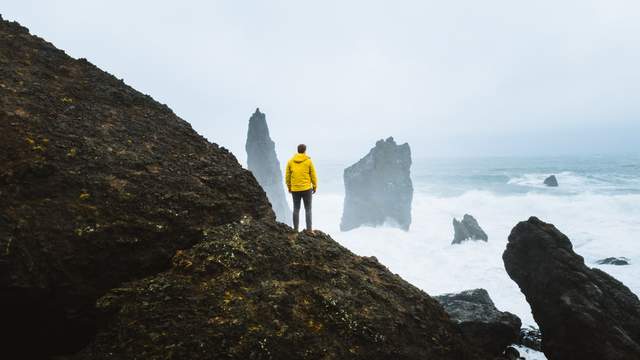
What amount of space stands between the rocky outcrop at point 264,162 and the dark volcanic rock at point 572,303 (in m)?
80.4

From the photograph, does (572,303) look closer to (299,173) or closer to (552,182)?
(299,173)

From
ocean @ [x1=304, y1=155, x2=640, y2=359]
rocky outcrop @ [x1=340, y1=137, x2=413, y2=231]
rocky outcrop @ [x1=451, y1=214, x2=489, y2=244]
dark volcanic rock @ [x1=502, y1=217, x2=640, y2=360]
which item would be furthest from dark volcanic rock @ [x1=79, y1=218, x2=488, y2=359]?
rocky outcrop @ [x1=340, y1=137, x2=413, y2=231]

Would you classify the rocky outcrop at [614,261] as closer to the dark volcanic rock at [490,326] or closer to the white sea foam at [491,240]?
the white sea foam at [491,240]

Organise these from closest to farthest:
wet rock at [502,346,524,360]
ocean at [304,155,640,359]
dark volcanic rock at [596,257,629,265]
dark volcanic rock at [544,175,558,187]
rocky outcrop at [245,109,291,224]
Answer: wet rock at [502,346,524,360]
dark volcanic rock at [596,257,629,265]
ocean at [304,155,640,359]
rocky outcrop at [245,109,291,224]
dark volcanic rock at [544,175,558,187]

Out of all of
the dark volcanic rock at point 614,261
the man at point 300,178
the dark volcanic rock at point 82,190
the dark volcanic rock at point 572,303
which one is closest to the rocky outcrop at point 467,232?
the dark volcanic rock at point 614,261

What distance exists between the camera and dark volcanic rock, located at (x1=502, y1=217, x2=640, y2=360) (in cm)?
943

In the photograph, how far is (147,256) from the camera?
5191 millimetres

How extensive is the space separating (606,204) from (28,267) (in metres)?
95.7

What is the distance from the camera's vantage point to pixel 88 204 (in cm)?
501

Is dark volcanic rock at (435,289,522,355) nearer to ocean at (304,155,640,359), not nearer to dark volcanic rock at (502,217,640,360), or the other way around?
dark volcanic rock at (502,217,640,360)

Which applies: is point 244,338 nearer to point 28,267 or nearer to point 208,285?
point 208,285

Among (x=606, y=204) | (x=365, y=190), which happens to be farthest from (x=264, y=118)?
(x=606, y=204)

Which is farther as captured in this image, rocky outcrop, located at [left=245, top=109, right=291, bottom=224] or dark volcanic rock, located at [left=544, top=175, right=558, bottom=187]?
dark volcanic rock, located at [left=544, top=175, right=558, bottom=187]

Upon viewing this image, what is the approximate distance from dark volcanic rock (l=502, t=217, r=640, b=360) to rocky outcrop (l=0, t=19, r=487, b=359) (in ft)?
18.4
